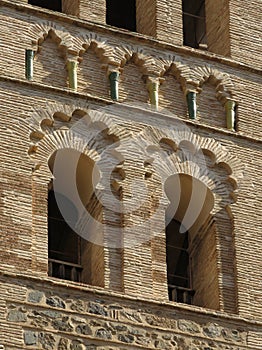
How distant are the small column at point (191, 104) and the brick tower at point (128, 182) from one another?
0.02m

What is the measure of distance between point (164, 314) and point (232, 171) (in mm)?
2035

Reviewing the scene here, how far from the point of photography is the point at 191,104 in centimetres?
2369

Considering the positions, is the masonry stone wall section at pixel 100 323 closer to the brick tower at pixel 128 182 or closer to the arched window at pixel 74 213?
the brick tower at pixel 128 182

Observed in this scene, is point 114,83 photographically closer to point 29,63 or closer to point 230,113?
point 29,63

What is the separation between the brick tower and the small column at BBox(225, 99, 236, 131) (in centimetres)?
1

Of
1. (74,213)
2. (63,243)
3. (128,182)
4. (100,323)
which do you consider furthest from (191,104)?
(100,323)

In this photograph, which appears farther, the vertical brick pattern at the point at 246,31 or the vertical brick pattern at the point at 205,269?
the vertical brick pattern at the point at 246,31

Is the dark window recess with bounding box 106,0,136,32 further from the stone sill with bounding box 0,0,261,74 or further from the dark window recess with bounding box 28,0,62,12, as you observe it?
the stone sill with bounding box 0,0,261,74

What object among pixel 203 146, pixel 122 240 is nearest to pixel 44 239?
pixel 122 240

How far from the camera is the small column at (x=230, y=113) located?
23719 mm

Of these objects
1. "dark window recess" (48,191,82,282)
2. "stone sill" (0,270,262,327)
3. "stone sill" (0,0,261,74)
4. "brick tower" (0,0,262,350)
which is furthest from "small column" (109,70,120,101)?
"stone sill" (0,270,262,327)

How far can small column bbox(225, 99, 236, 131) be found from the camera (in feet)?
77.8

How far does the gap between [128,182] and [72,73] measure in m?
1.28

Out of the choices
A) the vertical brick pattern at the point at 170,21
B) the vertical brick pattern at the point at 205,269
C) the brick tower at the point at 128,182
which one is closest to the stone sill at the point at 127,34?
the brick tower at the point at 128,182
